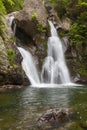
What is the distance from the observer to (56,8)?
37.9 metres

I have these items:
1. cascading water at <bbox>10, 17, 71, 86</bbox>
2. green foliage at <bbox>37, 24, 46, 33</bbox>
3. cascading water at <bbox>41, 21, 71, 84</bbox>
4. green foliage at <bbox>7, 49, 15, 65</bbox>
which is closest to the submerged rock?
green foliage at <bbox>7, 49, 15, 65</bbox>

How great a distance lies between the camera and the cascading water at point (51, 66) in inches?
1128

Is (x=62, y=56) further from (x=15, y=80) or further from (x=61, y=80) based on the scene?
(x=15, y=80)

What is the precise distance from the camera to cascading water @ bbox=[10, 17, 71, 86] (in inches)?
1128

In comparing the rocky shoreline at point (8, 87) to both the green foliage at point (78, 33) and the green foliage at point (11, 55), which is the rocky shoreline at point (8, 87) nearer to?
the green foliage at point (11, 55)

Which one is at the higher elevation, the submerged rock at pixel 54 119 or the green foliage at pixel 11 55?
the submerged rock at pixel 54 119

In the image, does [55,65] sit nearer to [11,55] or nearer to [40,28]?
[40,28]

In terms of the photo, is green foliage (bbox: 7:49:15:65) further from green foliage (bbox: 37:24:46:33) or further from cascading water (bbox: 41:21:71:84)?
green foliage (bbox: 37:24:46:33)

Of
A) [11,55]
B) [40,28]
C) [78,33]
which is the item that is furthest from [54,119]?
[78,33]

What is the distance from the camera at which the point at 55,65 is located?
31.1 metres

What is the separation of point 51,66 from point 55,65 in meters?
0.55

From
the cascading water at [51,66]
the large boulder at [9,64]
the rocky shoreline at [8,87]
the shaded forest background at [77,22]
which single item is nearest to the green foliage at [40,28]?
the cascading water at [51,66]

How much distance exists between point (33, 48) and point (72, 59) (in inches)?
178

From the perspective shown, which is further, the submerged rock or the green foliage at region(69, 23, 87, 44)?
the green foliage at region(69, 23, 87, 44)
